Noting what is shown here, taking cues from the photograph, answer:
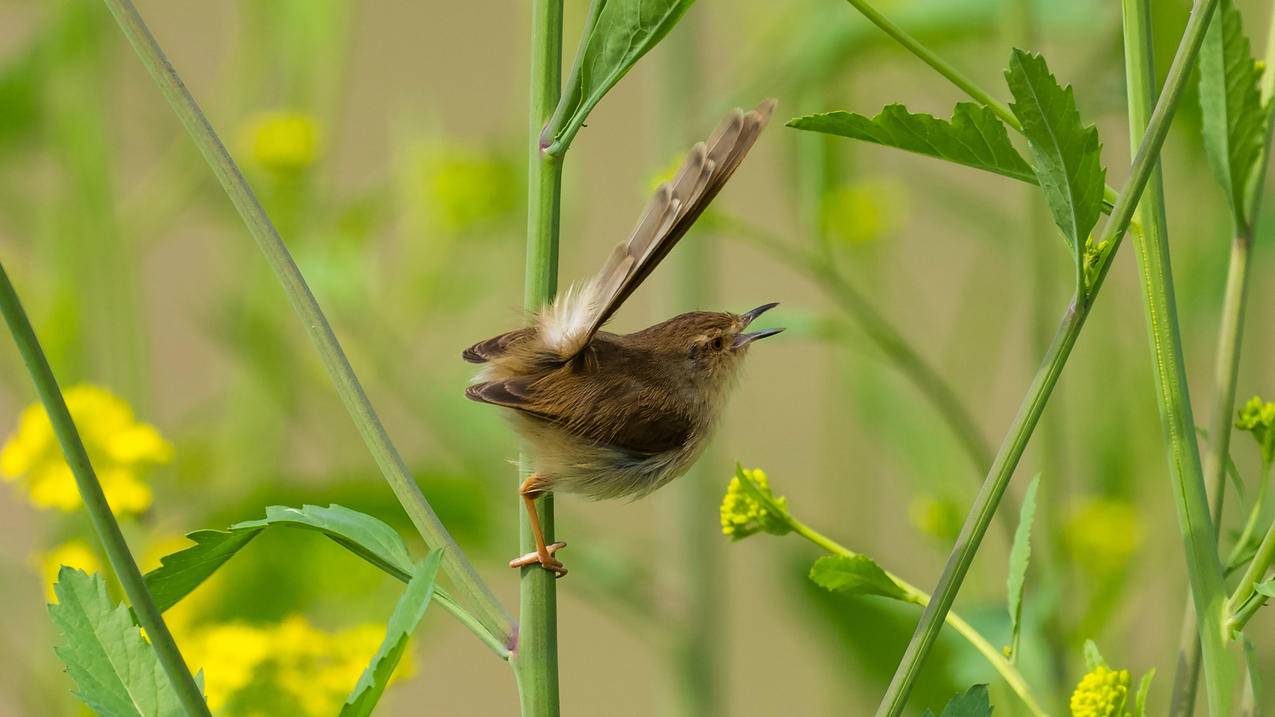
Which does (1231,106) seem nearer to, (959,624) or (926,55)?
(926,55)

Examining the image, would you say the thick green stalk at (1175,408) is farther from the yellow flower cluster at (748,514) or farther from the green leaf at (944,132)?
the yellow flower cluster at (748,514)

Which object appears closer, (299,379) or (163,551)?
(163,551)

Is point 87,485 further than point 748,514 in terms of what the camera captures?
No

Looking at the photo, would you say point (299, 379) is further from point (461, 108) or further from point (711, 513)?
point (461, 108)

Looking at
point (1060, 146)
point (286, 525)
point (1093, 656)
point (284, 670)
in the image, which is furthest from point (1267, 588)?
point (284, 670)

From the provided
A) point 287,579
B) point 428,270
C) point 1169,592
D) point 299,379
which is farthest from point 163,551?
point 1169,592

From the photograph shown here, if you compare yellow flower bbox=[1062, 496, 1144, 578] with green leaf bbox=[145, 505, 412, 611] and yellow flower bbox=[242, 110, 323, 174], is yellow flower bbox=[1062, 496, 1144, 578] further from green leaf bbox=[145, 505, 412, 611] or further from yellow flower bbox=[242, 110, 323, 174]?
yellow flower bbox=[242, 110, 323, 174]
